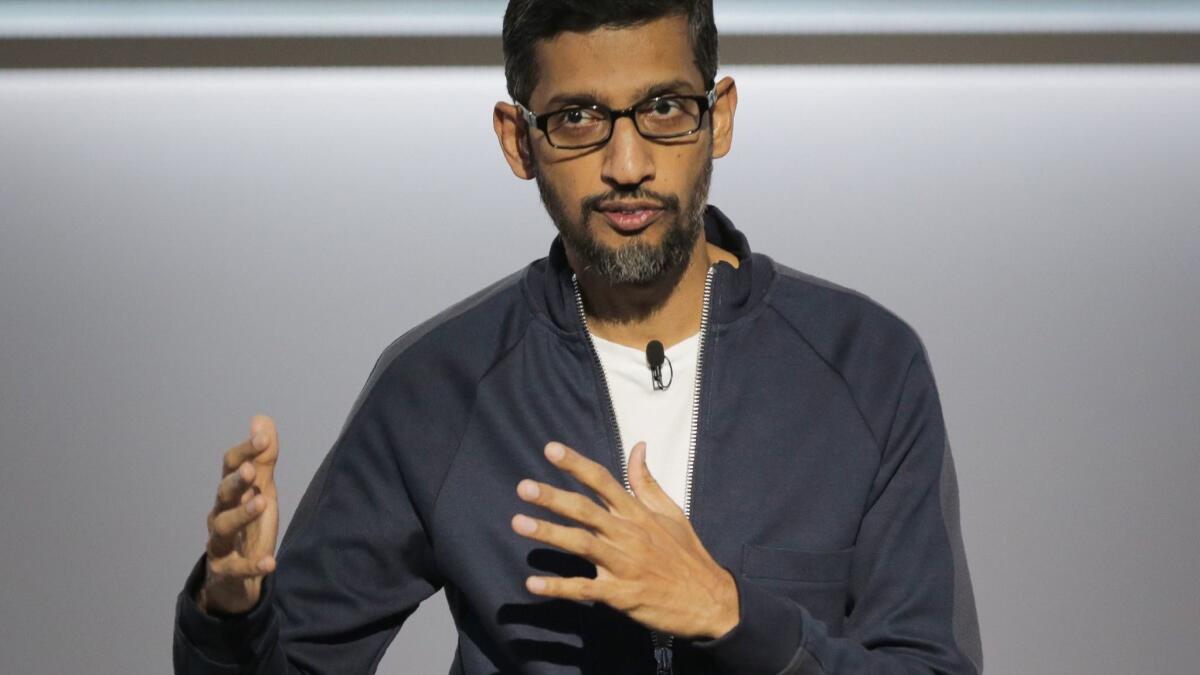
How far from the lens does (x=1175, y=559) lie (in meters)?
2.38

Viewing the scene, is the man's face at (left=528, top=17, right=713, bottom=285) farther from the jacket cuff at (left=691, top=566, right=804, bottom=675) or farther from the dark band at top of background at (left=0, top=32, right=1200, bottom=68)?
the dark band at top of background at (left=0, top=32, right=1200, bottom=68)

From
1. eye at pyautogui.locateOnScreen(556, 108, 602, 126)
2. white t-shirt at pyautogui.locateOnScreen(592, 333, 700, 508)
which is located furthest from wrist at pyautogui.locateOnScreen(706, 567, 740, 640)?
eye at pyautogui.locateOnScreen(556, 108, 602, 126)

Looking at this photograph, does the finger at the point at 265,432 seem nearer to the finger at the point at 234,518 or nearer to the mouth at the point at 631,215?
the finger at the point at 234,518

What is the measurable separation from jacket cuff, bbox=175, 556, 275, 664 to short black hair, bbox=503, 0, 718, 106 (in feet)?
1.70

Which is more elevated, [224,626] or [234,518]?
[234,518]

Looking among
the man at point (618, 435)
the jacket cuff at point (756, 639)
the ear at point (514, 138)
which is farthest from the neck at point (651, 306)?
the jacket cuff at point (756, 639)

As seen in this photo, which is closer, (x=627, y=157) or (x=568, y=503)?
(x=568, y=503)

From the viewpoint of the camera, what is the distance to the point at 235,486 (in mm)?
1355

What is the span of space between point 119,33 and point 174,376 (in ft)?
1.53

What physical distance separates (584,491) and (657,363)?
0.14 meters

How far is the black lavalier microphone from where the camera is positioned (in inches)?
62.9

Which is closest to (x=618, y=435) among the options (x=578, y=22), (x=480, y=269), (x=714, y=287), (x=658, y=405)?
(x=658, y=405)

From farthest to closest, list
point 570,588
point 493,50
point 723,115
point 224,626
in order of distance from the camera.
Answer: point 493,50 → point 723,115 → point 224,626 → point 570,588

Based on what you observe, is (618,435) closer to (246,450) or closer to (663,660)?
(663,660)
